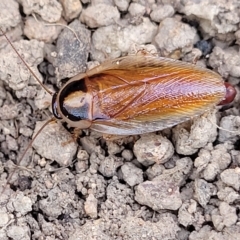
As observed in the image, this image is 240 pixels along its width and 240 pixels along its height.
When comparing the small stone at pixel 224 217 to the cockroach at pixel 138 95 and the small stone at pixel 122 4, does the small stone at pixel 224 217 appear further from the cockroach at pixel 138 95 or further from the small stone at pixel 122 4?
the small stone at pixel 122 4

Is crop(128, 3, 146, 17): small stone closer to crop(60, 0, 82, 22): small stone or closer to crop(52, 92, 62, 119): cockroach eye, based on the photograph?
crop(60, 0, 82, 22): small stone

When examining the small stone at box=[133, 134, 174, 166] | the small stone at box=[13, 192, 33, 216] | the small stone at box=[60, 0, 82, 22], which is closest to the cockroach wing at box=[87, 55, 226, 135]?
the small stone at box=[133, 134, 174, 166]

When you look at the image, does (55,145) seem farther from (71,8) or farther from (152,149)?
(71,8)

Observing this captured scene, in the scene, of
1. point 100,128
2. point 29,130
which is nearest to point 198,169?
point 100,128

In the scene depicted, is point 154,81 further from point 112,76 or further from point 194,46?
point 194,46

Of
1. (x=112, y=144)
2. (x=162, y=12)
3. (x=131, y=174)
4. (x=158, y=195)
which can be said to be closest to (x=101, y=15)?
(x=162, y=12)

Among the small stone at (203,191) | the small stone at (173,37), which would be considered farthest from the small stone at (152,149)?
the small stone at (173,37)
